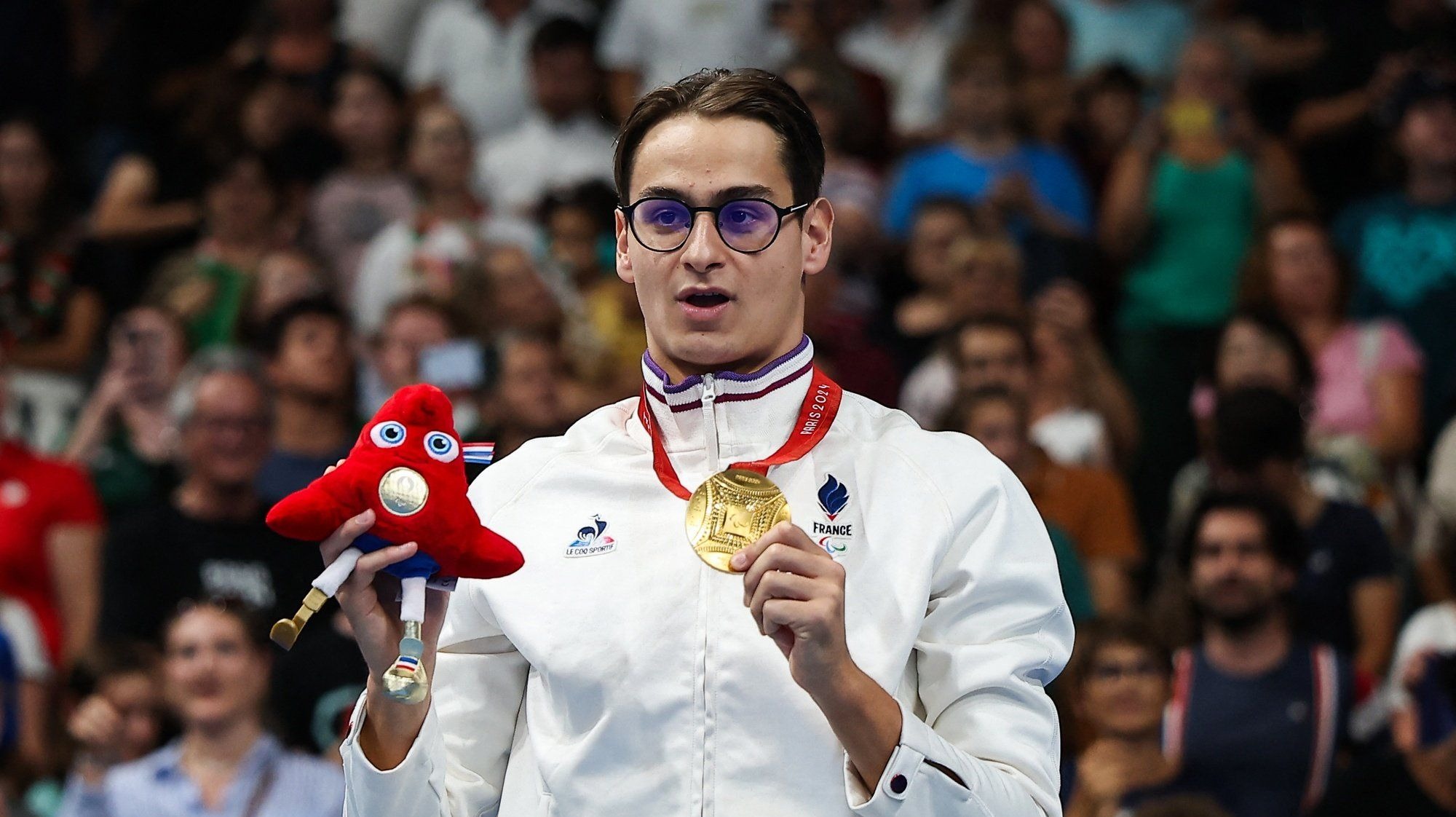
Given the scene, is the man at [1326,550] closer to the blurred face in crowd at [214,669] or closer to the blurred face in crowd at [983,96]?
the blurred face in crowd at [983,96]

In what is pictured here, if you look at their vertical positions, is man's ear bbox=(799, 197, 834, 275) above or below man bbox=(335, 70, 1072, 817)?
above

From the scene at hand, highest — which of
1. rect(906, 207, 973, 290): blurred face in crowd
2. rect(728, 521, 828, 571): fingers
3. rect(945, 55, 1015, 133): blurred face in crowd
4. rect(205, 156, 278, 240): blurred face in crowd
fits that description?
rect(945, 55, 1015, 133): blurred face in crowd

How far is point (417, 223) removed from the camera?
8.88 metres

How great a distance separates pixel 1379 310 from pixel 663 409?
5.87 metres

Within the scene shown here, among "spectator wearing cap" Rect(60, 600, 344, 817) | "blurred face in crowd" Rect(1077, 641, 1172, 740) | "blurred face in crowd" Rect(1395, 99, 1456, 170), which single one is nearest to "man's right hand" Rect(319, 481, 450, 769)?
"spectator wearing cap" Rect(60, 600, 344, 817)

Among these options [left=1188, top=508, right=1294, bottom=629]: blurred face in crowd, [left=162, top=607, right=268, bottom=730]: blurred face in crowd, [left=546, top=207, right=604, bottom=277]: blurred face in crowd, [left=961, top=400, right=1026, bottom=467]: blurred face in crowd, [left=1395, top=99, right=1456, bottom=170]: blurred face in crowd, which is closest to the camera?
[left=162, top=607, right=268, bottom=730]: blurred face in crowd

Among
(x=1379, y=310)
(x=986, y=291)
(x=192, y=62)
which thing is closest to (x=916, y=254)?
(x=986, y=291)

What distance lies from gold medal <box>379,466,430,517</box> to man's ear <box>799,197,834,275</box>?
0.74 m

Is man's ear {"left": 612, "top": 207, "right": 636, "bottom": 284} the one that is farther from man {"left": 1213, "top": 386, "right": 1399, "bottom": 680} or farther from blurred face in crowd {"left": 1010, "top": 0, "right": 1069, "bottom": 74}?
blurred face in crowd {"left": 1010, "top": 0, "right": 1069, "bottom": 74}

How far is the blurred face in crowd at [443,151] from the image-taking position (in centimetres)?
897

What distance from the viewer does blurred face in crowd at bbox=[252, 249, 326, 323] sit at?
8617mm

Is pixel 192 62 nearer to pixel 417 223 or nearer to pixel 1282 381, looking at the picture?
pixel 417 223

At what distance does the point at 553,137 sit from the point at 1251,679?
16.1ft

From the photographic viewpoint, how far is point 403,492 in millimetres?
2641
